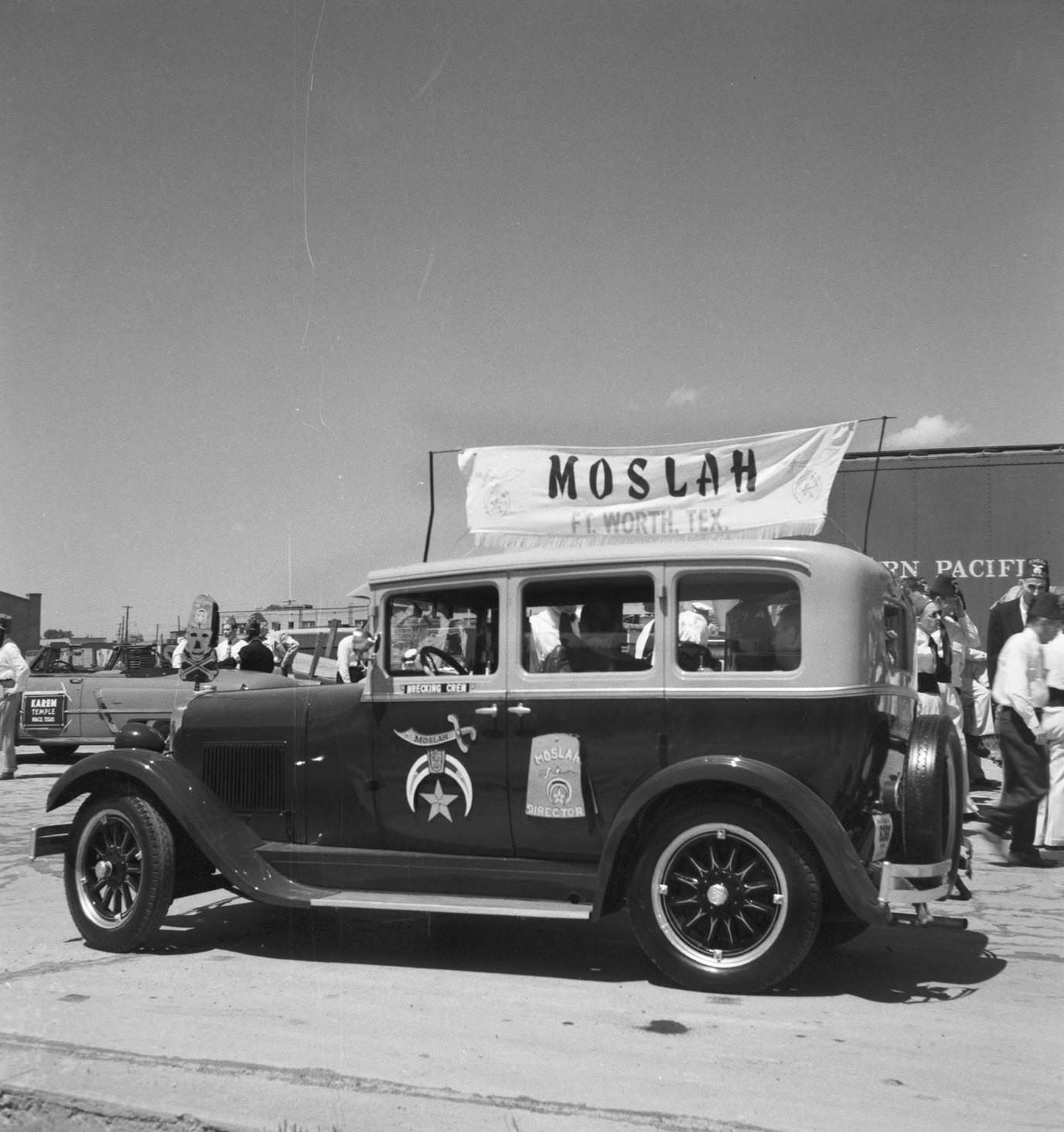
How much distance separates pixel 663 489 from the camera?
5426 millimetres

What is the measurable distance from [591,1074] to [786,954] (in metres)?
1.08

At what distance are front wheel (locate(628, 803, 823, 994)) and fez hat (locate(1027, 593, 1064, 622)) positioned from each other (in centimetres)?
364

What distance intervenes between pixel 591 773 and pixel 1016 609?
15.6 feet

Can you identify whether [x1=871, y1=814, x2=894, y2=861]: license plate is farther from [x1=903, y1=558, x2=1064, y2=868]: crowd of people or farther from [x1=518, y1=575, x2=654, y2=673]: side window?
[x1=903, y1=558, x2=1064, y2=868]: crowd of people

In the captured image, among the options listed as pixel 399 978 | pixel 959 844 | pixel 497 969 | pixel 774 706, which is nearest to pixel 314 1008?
pixel 399 978

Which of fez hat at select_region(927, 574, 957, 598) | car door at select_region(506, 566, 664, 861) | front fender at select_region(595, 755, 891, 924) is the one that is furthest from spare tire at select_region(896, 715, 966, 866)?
fez hat at select_region(927, 574, 957, 598)

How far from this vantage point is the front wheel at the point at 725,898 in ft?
14.5

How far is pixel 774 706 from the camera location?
4.59 m

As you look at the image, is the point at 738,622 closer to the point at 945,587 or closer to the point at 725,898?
the point at 725,898

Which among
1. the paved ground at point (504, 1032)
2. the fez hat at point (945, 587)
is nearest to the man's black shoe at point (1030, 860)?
the paved ground at point (504, 1032)

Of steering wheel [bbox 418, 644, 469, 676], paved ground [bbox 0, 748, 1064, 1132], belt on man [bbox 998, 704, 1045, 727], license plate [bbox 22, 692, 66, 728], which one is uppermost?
steering wheel [bbox 418, 644, 469, 676]

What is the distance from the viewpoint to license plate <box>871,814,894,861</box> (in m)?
4.58

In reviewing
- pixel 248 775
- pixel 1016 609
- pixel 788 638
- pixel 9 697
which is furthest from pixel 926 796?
pixel 9 697

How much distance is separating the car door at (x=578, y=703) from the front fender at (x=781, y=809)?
16 centimetres
